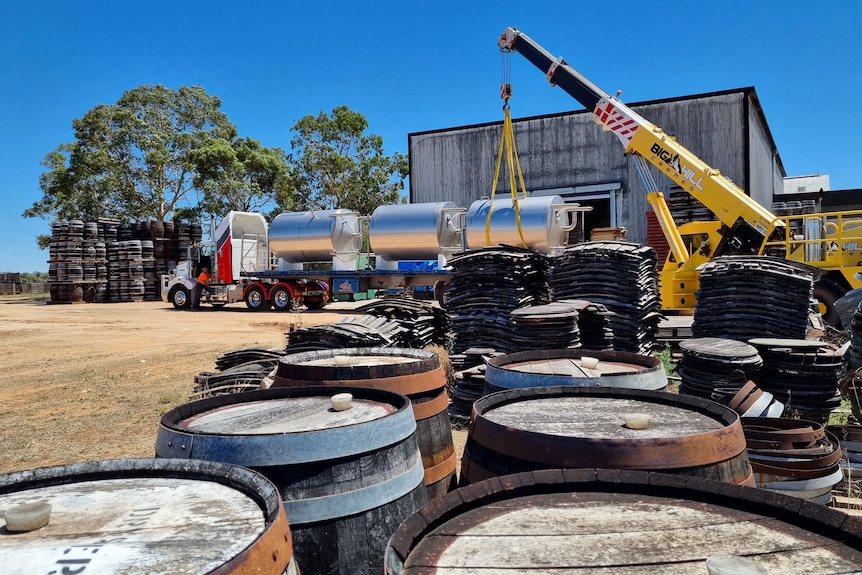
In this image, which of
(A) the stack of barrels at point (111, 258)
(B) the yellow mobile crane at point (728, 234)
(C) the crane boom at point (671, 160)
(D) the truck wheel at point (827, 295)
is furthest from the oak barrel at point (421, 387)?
(A) the stack of barrels at point (111, 258)

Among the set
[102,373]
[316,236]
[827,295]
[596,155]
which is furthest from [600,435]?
[596,155]

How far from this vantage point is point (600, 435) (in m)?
2.38

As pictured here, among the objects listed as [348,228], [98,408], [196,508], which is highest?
[348,228]

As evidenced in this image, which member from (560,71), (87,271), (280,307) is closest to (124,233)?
(87,271)

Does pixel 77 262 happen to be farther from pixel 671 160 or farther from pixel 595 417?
pixel 595 417

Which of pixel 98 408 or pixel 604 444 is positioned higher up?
pixel 604 444

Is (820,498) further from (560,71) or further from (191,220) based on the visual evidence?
(191,220)

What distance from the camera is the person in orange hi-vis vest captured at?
2553cm

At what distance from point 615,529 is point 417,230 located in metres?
18.4

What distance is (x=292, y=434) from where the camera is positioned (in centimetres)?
221

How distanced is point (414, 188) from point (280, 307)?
8.68 meters

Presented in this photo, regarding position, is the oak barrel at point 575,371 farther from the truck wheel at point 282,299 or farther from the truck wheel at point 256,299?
the truck wheel at point 256,299

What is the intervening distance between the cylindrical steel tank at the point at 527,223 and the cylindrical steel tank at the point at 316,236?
6511 mm

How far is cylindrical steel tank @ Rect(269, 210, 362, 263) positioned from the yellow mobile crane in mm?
10746
